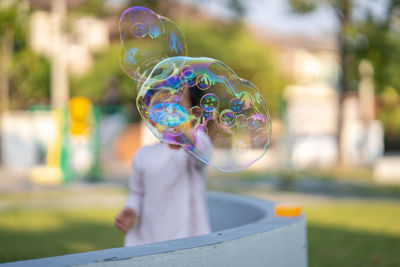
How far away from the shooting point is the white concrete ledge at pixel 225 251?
2.44m

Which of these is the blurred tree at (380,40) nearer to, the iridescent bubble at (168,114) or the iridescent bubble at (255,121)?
the iridescent bubble at (255,121)

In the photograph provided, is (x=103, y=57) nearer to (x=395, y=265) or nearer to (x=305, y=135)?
(x=305, y=135)

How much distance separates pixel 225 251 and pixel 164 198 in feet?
2.84

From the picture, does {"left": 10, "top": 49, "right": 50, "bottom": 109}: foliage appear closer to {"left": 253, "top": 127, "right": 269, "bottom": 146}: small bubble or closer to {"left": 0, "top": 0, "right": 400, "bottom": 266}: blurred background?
{"left": 0, "top": 0, "right": 400, "bottom": 266}: blurred background

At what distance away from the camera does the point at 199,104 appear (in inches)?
141

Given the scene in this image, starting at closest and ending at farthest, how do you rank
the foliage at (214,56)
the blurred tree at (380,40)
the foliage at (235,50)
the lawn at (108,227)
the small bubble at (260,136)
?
the small bubble at (260,136) < the lawn at (108,227) < the blurred tree at (380,40) < the foliage at (214,56) < the foliage at (235,50)

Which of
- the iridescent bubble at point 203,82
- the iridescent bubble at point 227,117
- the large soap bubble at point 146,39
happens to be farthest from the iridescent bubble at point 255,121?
the large soap bubble at point 146,39

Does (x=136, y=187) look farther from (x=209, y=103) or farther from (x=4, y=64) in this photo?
(x=4, y=64)

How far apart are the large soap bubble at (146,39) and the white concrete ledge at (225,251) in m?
1.29

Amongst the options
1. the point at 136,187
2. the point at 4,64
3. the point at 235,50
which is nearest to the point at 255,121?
the point at 136,187

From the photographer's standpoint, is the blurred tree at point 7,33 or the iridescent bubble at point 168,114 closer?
the iridescent bubble at point 168,114

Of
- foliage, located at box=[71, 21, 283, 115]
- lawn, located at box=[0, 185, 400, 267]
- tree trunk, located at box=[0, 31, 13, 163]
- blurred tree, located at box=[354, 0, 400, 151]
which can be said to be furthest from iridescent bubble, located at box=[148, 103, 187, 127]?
foliage, located at box=[71, 21, 283, 115]

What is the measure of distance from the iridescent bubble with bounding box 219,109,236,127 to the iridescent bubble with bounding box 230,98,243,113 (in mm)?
29

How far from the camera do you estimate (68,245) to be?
6957 millimetres
